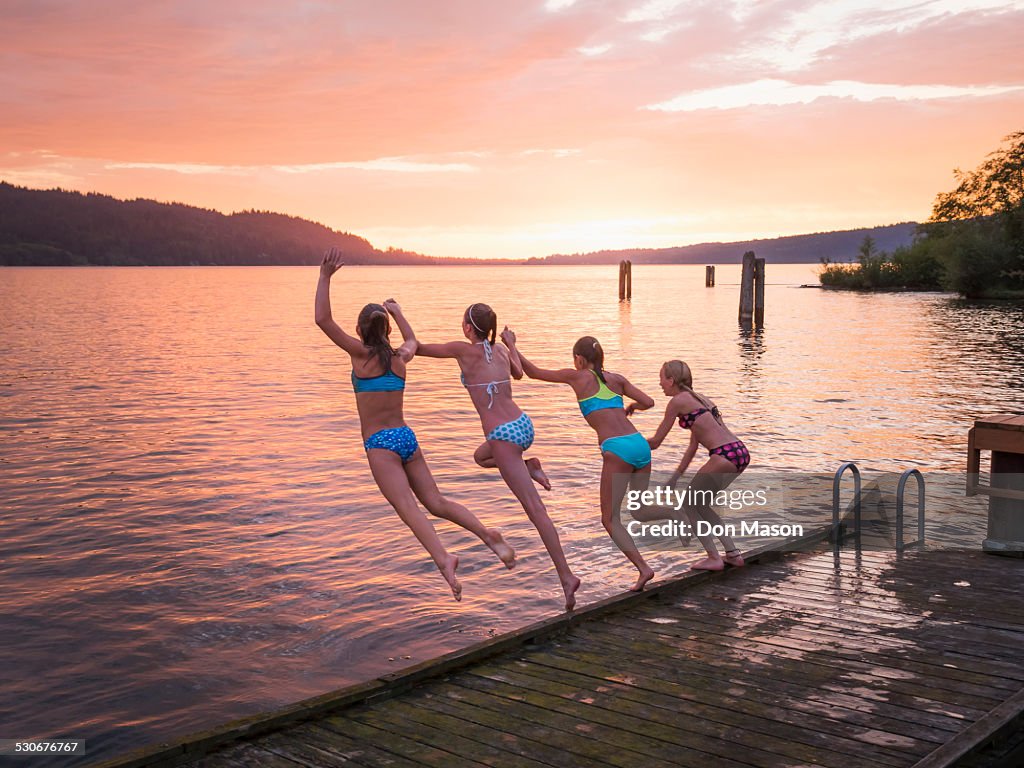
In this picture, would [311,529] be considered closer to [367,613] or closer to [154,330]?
[367,613]

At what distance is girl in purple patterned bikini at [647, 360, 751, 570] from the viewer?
8.65 meters

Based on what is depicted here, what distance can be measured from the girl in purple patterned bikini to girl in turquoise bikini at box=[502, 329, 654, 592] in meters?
0.52

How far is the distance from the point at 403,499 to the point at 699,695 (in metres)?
2.61

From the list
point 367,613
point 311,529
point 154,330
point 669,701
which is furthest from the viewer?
point 154,330

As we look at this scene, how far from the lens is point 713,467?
8.75m

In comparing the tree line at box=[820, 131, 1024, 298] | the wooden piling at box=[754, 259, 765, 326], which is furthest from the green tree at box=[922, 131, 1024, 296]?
the wooden piling at box=[754, 259, 765, 326]

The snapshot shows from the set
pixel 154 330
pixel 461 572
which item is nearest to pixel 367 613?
pixel 461 572

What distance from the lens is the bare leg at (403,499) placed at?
24.1 feet

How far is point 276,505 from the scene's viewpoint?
638 inches

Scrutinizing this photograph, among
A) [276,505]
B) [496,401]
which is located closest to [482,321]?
[496,401]

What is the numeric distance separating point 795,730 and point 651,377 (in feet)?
105

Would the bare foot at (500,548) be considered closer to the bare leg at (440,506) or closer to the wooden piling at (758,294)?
the bare leg at (440,506)

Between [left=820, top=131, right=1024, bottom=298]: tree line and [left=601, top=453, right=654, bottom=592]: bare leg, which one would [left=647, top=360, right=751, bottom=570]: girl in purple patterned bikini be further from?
[left=820, top=131, right=1024, bottom=298]: tree line

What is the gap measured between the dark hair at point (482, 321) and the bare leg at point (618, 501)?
149 cm
